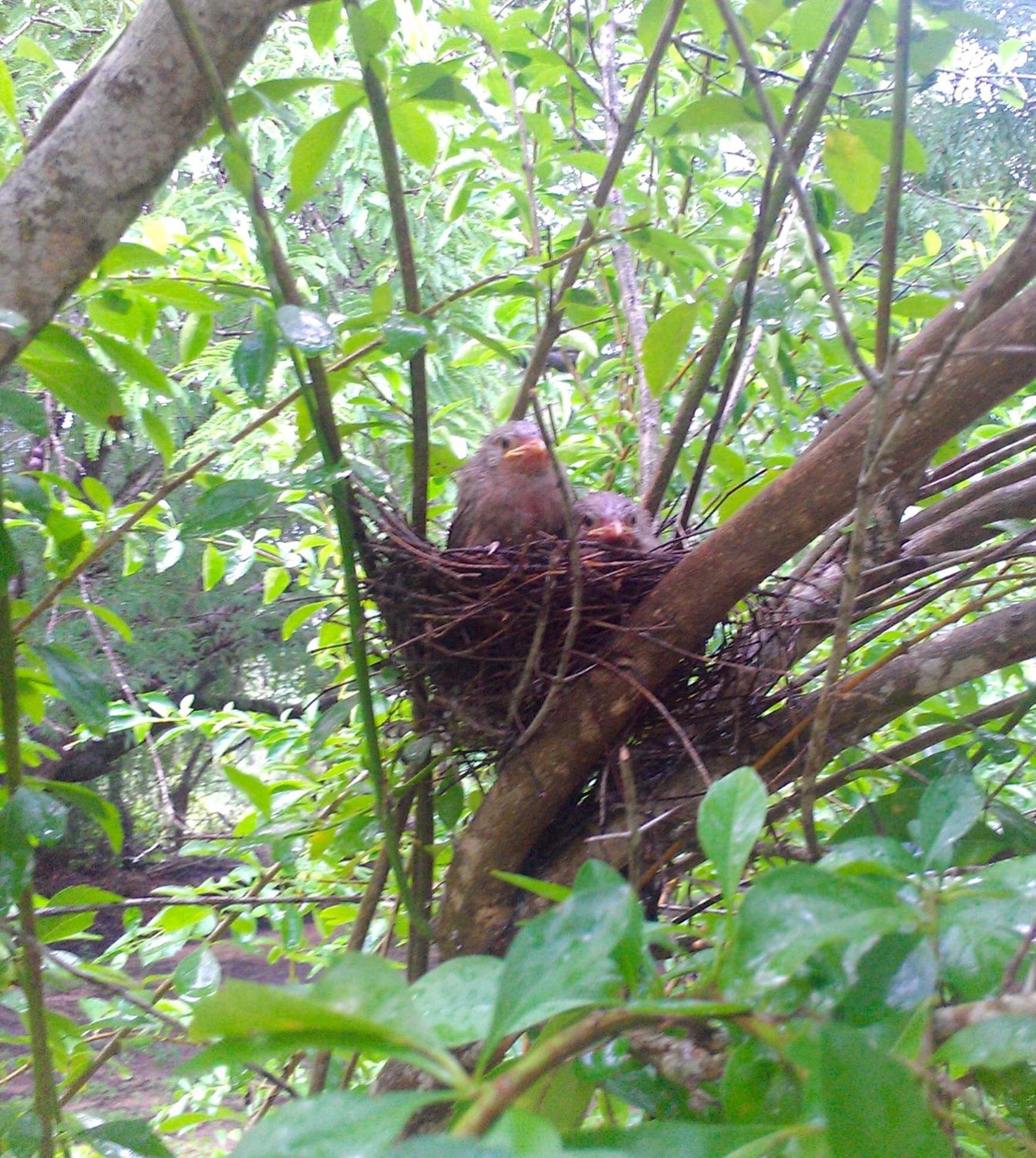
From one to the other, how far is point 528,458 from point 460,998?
1.09 meters

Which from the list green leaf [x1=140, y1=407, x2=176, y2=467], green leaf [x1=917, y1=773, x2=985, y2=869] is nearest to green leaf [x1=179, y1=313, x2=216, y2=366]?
green leaf [x1=140, y1=407, x2=176, y2=467]

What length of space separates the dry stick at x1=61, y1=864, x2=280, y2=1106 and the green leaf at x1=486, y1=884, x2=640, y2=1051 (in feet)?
2.40

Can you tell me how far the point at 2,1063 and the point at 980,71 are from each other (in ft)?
7.15

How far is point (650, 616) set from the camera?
0.86 metres

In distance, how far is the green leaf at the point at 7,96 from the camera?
34.6 inches

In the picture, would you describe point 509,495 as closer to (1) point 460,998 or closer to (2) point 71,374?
(2) point 71,374

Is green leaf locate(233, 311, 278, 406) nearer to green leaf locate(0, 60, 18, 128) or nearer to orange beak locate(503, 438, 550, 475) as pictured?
green leaf locate(0, 60, 18, 128)

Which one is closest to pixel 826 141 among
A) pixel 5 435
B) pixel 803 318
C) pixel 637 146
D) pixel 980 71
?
pixel 803 318

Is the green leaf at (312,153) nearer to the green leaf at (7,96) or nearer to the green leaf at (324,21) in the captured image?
the green leaf at (324,21)

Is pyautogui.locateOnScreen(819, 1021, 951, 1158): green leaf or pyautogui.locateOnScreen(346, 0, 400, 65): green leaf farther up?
pyautogui.locateOnScreen(346, 0, 400, 65): green leaf

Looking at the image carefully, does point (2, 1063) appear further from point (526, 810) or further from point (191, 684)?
point (191, 684)

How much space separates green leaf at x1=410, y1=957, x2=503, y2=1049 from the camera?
0.36m

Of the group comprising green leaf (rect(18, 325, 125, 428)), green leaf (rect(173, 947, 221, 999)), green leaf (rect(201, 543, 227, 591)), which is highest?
green leaf (rect(18, 325, 125, 428))

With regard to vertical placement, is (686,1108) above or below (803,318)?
below
